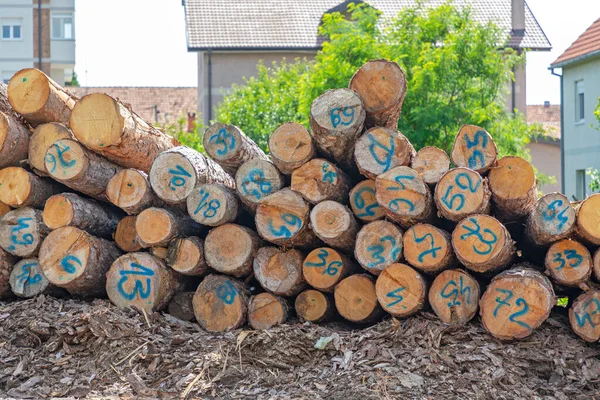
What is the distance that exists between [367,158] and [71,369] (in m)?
2.63

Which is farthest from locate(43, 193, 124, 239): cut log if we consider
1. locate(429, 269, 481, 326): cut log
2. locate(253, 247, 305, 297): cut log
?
locate(429, 269, 481, 326): cut log

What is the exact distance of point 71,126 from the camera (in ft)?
24.6

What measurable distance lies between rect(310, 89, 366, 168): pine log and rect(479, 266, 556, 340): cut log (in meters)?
1.52

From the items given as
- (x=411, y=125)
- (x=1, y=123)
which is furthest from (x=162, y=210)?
(x=411, y=125)

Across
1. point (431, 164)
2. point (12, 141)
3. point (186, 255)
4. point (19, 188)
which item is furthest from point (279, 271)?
point (12, 141)

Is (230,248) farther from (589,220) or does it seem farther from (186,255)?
(589,220)

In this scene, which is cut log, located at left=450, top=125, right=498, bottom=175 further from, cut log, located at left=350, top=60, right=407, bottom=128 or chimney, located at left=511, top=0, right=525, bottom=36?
chimney, located at left=511, top=0, right=525, bottom=36

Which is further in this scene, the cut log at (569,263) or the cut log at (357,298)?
the cut log at (357,298)

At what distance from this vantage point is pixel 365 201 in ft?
23.6

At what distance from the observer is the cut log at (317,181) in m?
7.08

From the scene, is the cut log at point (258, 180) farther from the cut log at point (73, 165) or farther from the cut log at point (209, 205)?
the cut log at point (73, 165)

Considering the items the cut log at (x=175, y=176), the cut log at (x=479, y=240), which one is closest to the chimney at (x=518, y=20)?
the cut log at (x=175, y=176)

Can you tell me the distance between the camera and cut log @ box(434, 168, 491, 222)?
6664 millimetres

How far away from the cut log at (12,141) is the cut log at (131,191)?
900 mm
